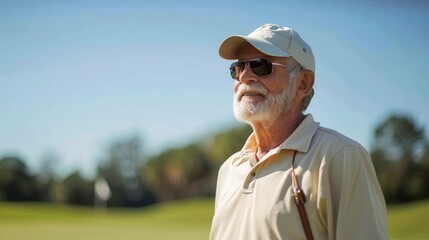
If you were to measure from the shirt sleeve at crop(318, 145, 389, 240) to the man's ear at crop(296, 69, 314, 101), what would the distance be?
631 mm

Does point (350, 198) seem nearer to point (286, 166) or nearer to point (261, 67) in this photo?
point (286, 166)

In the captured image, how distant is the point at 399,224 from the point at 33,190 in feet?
163

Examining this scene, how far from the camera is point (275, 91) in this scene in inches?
127

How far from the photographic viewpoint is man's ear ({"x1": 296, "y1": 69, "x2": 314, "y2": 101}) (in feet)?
10.8

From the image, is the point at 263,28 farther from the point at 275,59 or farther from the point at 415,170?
the point at 415,170

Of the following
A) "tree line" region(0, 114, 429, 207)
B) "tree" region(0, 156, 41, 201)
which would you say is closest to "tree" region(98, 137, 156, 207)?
"tree line" region(0, 114, 429, 207)

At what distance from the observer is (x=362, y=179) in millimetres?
2699

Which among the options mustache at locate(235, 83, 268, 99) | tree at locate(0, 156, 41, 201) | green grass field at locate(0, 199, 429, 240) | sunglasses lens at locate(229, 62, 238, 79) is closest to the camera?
mustache at locate(235, 83, 268, 99)

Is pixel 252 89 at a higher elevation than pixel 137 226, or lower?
higher

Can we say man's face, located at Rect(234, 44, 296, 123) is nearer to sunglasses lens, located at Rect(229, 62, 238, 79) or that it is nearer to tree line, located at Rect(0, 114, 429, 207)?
sunglasses lens, located at Rect(229, 62, 238, 79)

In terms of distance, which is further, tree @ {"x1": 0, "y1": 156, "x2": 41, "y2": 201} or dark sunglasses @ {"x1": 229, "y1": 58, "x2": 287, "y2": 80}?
tree @ {"x1": 0, "y1": 156, "x2": 41, "y2": 201}

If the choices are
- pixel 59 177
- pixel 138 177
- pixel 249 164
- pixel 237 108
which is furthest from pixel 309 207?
pixel 138 177

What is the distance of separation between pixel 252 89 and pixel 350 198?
2.98 ft

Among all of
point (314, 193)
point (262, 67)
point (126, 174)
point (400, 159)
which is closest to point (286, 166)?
point (314, 193)
